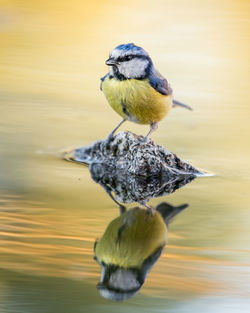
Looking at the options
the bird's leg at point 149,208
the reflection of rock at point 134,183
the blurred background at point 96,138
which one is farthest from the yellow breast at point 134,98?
the bird's leg at point 149,208

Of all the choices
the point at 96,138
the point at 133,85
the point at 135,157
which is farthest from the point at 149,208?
the point at 96,138

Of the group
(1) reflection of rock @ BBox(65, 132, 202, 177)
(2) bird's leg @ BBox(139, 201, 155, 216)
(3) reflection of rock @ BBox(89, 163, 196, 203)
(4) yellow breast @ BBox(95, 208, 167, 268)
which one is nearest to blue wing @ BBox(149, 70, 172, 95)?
(1) reflection of rock @ BBox(65, 132, 202, 177)

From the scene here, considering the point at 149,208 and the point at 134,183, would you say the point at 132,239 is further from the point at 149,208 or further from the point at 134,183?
the point at 134,183

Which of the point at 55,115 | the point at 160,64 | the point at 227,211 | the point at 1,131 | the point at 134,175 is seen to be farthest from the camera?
the point at 160,64

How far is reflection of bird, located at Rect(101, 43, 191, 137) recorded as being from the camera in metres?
5.13

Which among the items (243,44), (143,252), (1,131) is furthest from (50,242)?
(243,44)

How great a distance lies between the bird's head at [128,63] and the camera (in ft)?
16.9

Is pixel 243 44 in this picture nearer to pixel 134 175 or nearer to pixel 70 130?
pixel 70 130

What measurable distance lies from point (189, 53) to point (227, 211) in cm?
531

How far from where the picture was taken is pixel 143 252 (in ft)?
12.0

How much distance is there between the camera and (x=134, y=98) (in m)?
5.12

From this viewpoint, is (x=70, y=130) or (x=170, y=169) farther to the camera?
(x=70, y=130)

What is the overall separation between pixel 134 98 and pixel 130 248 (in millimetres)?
1696

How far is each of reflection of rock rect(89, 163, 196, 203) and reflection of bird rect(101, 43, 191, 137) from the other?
1.46ft
